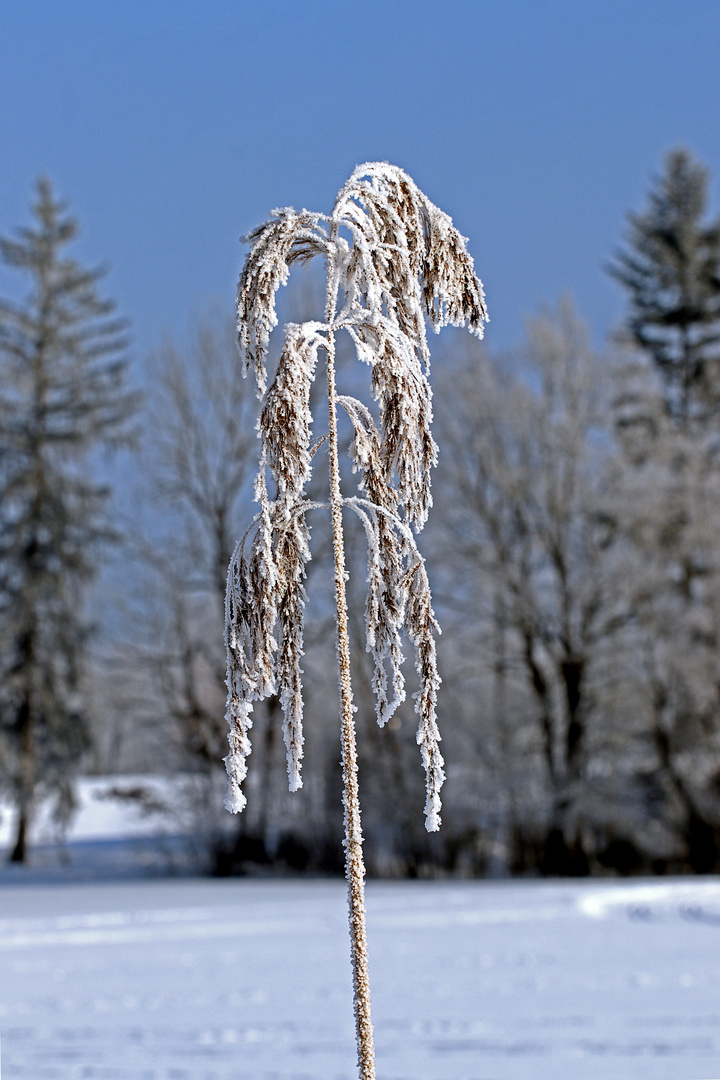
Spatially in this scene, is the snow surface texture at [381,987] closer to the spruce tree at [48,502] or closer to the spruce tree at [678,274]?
the spruce tree at [48,502]

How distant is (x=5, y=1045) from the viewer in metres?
7.11

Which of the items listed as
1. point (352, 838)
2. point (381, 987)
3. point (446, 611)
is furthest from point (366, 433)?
point (446, 611)

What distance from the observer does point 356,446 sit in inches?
132

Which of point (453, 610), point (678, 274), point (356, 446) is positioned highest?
point (678, 274)

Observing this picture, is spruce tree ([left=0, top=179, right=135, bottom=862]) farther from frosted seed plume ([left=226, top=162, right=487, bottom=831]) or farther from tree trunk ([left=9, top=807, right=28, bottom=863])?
→ frosted seed plume ([left=226, top=162, right=487, bottom=831])

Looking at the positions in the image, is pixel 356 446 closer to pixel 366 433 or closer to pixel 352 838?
pixel 366 433

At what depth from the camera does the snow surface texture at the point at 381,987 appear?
6.45 m

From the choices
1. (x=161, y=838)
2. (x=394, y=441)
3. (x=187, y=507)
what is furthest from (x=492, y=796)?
(x=394, y=441)

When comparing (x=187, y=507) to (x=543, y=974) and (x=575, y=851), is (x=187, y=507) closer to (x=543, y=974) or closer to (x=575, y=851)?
(x=575, y=851)

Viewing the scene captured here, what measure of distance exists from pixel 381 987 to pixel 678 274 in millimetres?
26238

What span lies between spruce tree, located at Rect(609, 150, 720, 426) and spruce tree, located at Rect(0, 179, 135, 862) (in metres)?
13.4

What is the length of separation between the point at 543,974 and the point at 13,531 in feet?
55.9

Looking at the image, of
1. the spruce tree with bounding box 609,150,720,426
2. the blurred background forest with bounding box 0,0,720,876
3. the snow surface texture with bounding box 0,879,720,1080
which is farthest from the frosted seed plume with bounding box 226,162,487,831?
the spruce tree with bounding box 609,150,720,426

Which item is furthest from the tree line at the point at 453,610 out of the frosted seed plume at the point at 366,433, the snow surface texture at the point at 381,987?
the frosted seed plume at the point at 366,433
